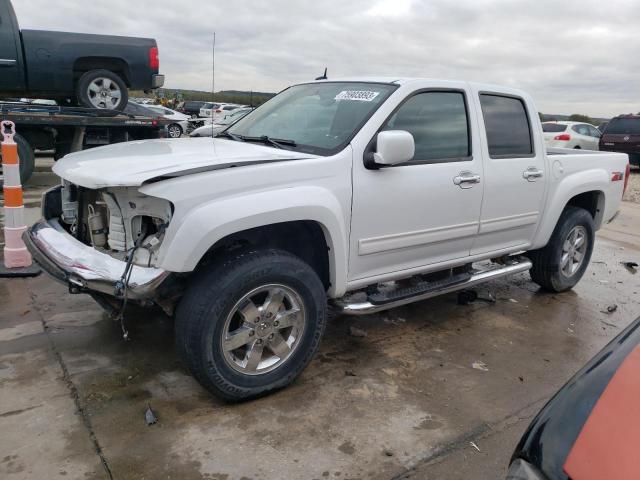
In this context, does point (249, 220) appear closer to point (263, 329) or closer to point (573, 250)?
point (263, 329)

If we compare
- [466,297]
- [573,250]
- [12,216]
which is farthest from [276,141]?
[573,250]

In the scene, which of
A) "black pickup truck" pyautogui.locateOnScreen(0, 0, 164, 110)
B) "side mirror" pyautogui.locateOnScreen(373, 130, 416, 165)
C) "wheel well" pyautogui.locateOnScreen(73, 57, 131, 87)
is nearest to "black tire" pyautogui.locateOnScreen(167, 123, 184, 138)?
"black pickup truck" pyautogui.locateOnScreen(0, 0, 164, 110)

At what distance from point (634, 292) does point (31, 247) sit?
5.52m

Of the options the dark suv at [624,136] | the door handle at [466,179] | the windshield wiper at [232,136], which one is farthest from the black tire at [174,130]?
the door handle at [466,179]

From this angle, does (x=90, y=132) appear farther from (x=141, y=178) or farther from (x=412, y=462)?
(x=412, y=462)

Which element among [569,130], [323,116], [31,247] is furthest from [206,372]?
[569,130]

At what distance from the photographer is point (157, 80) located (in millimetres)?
9688

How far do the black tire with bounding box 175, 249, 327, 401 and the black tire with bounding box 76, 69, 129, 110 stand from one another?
301 inches

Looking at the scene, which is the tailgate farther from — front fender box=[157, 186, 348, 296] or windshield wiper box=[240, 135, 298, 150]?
front fender box=[157, 186, 348, 296]

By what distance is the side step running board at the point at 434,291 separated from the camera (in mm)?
3438

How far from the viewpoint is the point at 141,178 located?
107 inches

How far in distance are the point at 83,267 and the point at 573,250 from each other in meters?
4.44

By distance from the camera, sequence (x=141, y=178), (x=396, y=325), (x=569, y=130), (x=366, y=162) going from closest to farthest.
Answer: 1. (x=141, y=178)
2. (x=366, y=162)
3. (x=396, y=325)
4. (x=569, y=130)

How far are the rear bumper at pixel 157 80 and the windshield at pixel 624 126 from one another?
13.9m
